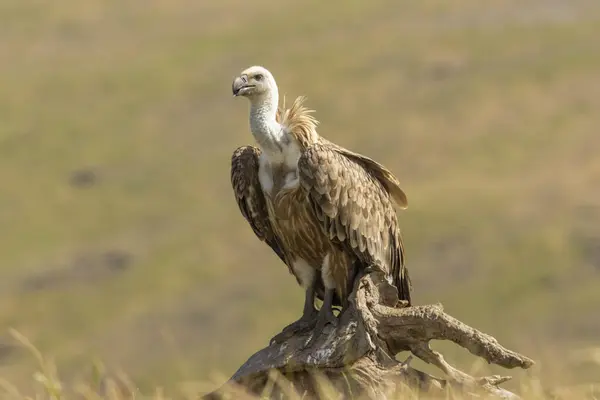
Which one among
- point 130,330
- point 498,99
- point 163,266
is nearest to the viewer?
point 130,330

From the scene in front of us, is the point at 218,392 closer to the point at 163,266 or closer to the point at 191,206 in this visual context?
the point at 163,266

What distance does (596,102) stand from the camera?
80.3 m

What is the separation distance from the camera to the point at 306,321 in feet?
34.4

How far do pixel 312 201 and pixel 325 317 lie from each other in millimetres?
837

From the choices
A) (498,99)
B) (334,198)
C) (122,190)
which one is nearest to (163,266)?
(122,190)

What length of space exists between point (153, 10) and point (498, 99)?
1549 inches

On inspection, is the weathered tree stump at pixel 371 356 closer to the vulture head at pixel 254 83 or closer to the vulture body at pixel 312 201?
the vulture body at pixel 312 201

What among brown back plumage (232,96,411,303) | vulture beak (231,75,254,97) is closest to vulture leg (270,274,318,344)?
brown back plumage (232,96,411,303)

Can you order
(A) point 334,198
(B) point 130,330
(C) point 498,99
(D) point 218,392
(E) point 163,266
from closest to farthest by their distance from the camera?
(D) point 218,392 → (A) point 334,198 → (B) point 130,330 → (E) point 163,266 → (C) point 498,99

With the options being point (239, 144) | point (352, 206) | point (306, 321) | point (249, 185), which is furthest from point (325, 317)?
point (239, 144)

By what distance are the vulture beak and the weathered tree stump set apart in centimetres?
159

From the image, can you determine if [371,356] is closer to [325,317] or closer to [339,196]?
[325,317]

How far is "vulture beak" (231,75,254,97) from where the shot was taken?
→ 32.6 feet

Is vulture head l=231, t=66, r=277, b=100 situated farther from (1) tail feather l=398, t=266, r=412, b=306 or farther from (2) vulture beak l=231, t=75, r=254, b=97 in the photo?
(1) tail feather l=398, t=266, r=412, b=306
